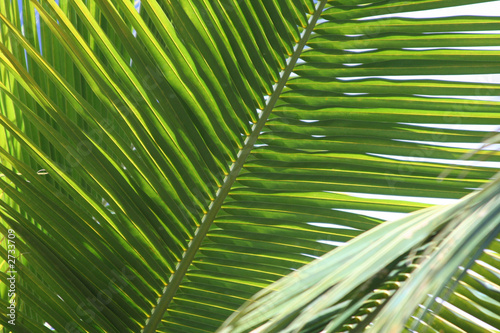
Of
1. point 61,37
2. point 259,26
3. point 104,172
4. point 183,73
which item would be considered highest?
point 259,26

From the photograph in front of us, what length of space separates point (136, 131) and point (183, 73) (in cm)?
16

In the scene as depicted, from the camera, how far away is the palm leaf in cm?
91

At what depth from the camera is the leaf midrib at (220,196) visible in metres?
1.05

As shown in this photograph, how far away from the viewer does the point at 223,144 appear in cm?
102

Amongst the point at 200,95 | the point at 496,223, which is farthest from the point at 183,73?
the point at 496,223

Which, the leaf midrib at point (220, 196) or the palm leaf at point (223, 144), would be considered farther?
the leaf midrib at point (220, 196)

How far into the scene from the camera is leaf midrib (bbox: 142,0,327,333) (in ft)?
3.44

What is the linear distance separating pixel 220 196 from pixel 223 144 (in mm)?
127

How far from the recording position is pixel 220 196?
1.06m

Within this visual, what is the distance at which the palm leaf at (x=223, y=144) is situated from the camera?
91 centimetres

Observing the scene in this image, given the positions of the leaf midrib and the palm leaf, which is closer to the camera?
the palm leaf

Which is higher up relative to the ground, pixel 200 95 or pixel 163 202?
pixel 200 95

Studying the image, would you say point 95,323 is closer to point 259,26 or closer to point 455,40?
point 259,26

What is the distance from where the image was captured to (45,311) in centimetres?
97
